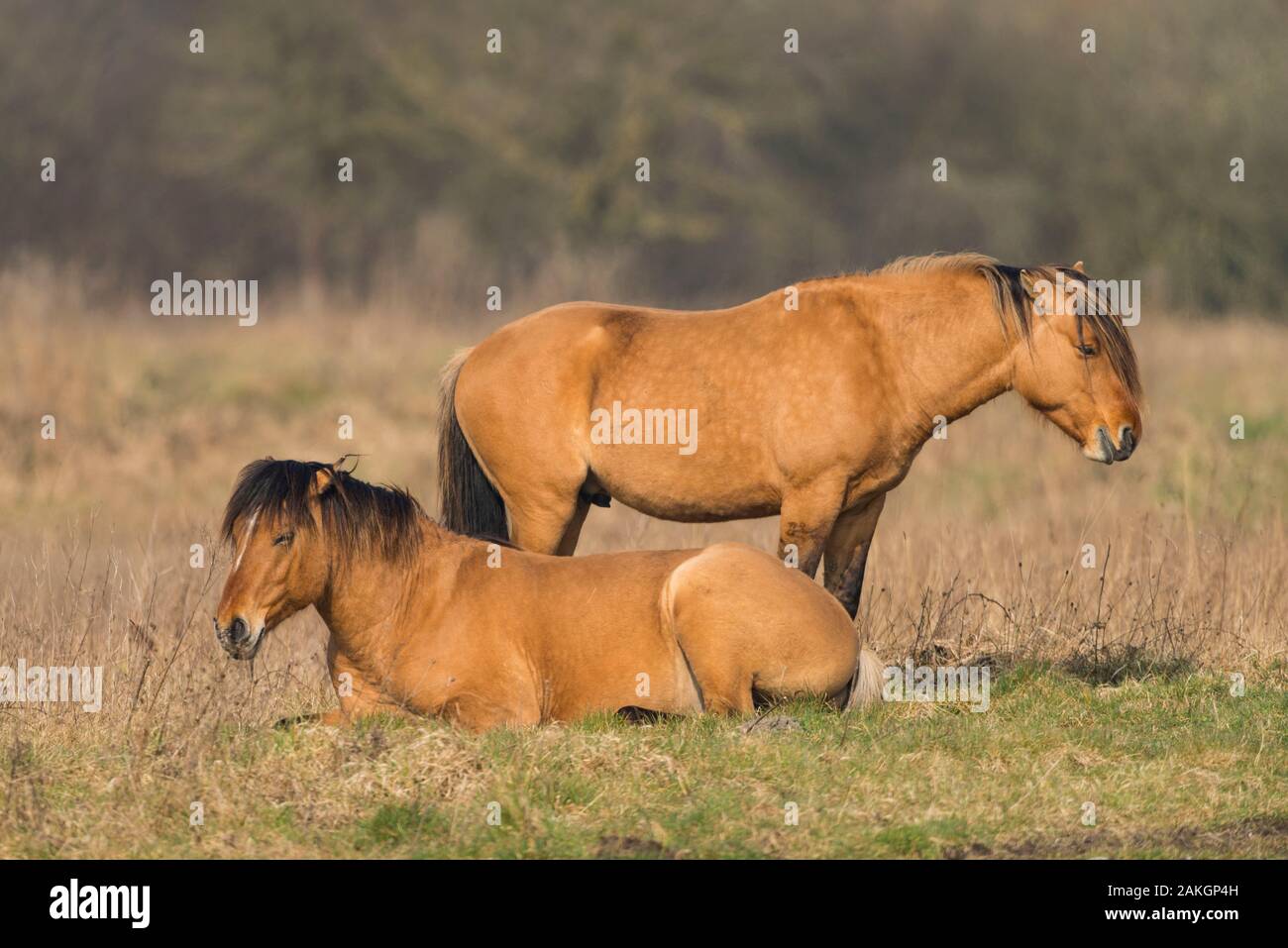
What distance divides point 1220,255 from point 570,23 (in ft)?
44.5

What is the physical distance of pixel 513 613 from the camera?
755 centimetres

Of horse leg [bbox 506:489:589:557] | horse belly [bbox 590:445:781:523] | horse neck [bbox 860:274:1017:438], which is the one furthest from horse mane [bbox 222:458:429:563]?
horse neck [bbox 860:274:1017:438]

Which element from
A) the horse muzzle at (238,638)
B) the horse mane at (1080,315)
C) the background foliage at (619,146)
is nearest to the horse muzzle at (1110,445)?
the horse mane at (1080,315)

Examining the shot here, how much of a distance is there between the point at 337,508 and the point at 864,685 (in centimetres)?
253

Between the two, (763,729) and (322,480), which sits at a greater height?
(322,480)

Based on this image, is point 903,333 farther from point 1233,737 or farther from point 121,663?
point 121,663

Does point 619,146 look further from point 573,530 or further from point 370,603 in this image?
point 370,603

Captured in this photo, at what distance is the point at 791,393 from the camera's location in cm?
842

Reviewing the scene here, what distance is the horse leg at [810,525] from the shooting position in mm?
8336

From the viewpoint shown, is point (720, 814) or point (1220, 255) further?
point (1220, 255)

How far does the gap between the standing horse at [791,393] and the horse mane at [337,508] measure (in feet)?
4.28

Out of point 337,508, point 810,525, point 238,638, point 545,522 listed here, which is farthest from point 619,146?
point 238,638

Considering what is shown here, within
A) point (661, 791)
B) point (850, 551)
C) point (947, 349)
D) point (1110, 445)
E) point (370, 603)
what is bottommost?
point (661, 791)

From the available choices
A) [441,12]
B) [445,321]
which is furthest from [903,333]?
[441,12]
